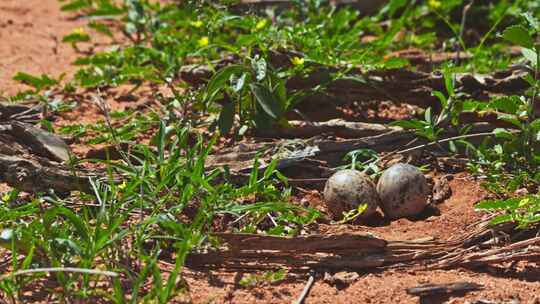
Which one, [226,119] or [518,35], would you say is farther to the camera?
[226,119]

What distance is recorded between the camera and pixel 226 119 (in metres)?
4.49

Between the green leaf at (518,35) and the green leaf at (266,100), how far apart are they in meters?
1.16

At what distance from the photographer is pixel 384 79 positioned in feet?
16.5

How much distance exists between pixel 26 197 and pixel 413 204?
176cm

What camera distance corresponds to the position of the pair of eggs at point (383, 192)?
395cm

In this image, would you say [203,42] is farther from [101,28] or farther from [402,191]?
[402,191]

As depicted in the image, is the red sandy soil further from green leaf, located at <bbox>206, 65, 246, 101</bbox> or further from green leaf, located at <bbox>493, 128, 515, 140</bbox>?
green leaf, located at <bbox>206, 65, 246, 101</bbox>

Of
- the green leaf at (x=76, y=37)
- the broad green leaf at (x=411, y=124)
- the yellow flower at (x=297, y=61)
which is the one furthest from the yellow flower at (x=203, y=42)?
the broad green leaf at (x=411, y=124)

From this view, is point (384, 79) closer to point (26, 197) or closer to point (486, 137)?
point (486, 137)

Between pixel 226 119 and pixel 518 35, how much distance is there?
148 centimetres

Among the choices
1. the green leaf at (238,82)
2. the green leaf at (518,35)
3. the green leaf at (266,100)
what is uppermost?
the green leaf at (518,35)

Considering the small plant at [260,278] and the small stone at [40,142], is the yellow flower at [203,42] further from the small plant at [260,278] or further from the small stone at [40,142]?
the small plant at [260,278]

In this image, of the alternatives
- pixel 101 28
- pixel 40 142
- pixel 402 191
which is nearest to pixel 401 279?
pixel 402 191

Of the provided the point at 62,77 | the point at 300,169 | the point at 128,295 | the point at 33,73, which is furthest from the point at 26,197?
the point at 33,73
